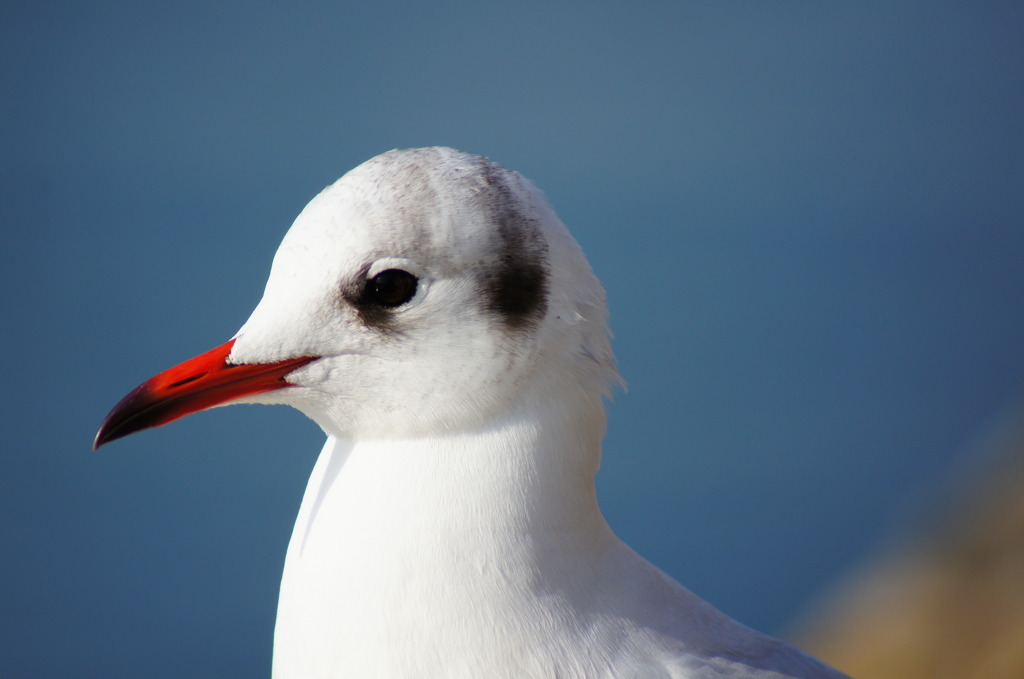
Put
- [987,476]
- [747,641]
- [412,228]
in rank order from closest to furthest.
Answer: [412,228] → [747,641] → [987,476]

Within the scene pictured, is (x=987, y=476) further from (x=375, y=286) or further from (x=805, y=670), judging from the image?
(x=375, y=286)

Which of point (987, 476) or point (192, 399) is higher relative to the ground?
point (987, 476)

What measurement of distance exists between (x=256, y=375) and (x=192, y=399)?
2.0 inches

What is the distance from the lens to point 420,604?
796mm

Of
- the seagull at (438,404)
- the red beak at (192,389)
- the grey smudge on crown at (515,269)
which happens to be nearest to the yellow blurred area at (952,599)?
the seagull at (438,404)

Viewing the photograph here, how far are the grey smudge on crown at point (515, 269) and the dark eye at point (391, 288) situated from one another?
2.1 inches

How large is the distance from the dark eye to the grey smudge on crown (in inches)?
2.1

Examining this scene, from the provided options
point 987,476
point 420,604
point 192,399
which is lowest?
point 420,604

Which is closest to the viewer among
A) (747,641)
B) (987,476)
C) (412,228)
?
(412,228)

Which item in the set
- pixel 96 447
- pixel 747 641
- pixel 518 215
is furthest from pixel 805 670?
pixel 96 447

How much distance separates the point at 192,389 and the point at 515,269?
0.85ft

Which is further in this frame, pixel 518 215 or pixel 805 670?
pixel 805 670

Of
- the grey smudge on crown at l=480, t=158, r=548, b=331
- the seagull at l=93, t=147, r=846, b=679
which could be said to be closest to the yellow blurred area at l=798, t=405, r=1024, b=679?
the seagull at l=93, t=147, r=846, b=679

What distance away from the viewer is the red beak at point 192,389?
80 centimetres
